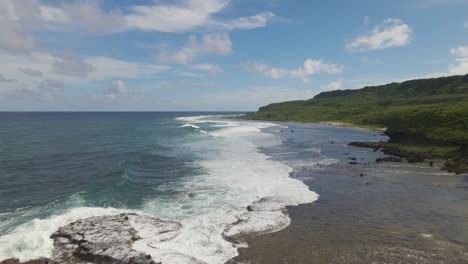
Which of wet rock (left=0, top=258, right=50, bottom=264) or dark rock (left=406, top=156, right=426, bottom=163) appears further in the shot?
dark rock (left=406, top=156, right=426, bottom=163)

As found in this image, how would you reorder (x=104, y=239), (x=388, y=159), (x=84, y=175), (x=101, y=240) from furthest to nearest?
(x=388, y=159) → (x=84, y=175) → (x=104, y=239) → (x=101, y=240)

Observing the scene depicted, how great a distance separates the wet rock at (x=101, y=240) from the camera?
19.2 meters

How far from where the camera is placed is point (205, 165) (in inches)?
1962

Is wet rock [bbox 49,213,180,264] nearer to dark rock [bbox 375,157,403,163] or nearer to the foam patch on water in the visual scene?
the foam patch on water

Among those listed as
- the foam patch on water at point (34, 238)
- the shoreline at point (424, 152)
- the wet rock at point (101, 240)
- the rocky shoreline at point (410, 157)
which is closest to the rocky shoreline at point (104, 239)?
the wet rock at point (101, 240)

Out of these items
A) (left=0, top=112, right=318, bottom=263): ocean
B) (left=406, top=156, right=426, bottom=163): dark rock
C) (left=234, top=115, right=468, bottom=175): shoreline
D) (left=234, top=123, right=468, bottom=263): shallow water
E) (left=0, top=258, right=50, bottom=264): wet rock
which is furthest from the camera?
(left=406, top=156, right=426, bottom=163): dark rock

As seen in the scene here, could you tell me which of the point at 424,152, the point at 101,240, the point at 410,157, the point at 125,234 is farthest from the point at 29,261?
the point at 424,152

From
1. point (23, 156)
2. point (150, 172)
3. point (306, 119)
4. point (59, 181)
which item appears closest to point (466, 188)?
point (150, 172)

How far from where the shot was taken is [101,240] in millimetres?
21172

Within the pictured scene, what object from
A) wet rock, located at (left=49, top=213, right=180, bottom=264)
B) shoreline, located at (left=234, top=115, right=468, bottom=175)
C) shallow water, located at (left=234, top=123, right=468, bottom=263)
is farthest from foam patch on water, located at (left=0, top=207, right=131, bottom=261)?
shoreline, located at (left=234, top=115, right=468, bottom=175)

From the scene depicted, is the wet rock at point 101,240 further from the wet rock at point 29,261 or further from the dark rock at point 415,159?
the dark rock at point 415,159

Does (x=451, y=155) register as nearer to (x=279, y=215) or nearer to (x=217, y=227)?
(x=279, y=215)

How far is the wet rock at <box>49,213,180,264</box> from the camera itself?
19.2m

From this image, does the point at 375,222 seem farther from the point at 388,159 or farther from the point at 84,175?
the point at 84,175
